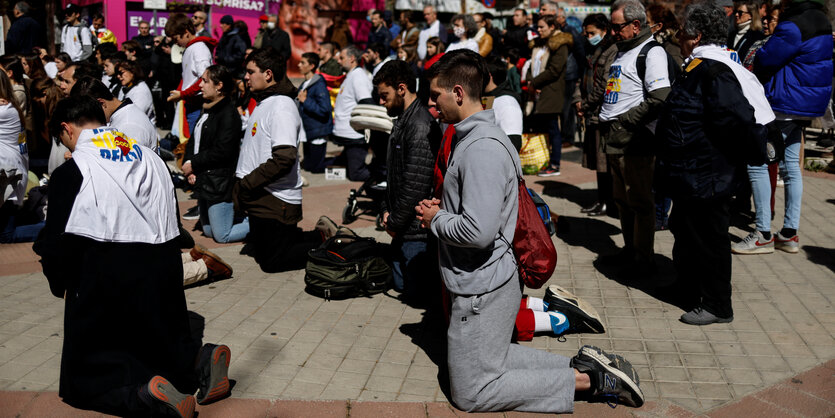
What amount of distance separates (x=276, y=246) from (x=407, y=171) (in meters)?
1.82

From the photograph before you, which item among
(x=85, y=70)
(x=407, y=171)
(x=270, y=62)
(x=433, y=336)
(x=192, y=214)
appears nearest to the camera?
(x=433, y=336)

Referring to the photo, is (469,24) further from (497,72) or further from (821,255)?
(821,255)

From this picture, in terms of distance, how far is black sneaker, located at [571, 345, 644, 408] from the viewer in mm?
3846

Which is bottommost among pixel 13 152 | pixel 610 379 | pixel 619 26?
pixel 610 379

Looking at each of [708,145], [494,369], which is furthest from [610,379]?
[708,145]

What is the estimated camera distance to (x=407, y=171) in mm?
5098

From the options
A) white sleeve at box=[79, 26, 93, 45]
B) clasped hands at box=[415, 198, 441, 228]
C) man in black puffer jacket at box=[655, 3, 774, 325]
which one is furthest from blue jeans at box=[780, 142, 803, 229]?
white sleeve at box=[79, 26, 93, 45]

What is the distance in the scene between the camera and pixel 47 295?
582 cm

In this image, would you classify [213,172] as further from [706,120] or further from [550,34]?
[550,34]

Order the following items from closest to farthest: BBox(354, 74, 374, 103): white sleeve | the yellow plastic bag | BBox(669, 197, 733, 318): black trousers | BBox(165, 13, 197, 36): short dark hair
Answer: BBox(669, 197, 733, 318): black trousers, BBox(354, 74, 374, 103): white sleeve, the yellow plastic bag, BBox(165, 13, 197, 36): short dark hair

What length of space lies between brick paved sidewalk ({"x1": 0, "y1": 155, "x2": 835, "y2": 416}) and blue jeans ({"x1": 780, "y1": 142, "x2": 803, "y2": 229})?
34 centimetres

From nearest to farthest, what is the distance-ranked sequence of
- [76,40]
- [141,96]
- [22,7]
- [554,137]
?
[141,96]
[554,137]
[22,7]
[76,40]

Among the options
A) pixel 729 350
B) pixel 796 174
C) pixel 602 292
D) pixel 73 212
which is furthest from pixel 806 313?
pixel 73 212

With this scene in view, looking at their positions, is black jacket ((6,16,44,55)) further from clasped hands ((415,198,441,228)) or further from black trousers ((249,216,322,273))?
clasped hands ((415,198,441,228))
